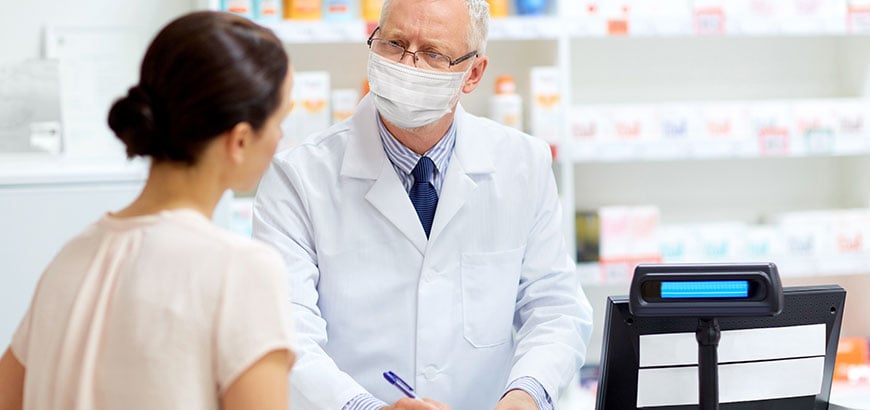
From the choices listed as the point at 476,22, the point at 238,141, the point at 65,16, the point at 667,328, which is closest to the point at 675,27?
the point at 476,22

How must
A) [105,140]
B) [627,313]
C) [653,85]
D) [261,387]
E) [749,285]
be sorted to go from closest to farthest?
[261,387], [749,285], [627,313], [105,140], [653,85]

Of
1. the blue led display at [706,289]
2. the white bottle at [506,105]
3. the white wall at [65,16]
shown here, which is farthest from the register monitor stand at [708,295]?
the white wall at [65,16]

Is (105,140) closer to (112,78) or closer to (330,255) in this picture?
(112,78)

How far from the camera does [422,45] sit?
2035 mm

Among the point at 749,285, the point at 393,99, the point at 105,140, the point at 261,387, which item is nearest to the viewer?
the point at 261,387

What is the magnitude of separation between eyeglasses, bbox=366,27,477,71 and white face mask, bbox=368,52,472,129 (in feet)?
0.05

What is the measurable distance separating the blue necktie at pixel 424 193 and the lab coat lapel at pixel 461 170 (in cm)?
3

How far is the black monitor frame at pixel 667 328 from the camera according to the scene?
162cm

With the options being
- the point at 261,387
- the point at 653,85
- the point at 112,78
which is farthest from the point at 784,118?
the point at 261,387

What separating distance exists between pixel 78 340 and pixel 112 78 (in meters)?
2.54

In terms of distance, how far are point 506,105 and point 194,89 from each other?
2.28 meters

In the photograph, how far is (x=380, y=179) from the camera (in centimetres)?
206

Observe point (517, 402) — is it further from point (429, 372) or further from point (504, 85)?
point (504, 85)

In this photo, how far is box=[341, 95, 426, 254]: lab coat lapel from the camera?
2.05m
